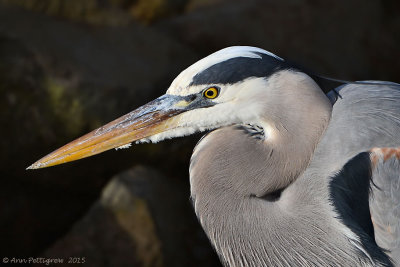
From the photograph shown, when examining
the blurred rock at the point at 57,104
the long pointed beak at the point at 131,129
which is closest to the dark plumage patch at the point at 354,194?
the long pointed beak at the point at 131,129

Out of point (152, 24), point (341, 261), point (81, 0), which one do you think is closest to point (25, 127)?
point (81, 0)

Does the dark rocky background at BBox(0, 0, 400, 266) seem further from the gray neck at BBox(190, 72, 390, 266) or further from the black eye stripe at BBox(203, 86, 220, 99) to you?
the black eye stripe at BBox(203, 86, 220, 99)

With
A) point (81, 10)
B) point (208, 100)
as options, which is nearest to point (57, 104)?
point (81, 10)

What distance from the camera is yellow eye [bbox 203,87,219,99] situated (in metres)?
2.08

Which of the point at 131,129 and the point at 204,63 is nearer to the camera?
the point at 204,63

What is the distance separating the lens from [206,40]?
4.68 metres

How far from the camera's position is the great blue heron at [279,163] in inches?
81.5

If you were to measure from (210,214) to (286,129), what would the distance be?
40cm

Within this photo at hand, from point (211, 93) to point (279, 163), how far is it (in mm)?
329

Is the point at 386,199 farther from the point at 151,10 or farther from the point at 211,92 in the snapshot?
the point at 151,10

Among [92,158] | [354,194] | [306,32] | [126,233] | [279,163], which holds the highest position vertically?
[279,163]

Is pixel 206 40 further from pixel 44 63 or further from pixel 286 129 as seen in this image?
pixel 286 129

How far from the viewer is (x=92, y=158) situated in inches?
155

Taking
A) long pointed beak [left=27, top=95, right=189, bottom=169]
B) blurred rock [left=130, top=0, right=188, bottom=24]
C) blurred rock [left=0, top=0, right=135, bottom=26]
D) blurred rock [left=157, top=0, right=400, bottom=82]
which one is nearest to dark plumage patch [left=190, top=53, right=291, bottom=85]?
long pointed beak [left=27, top=95, right=189, bottom=169]
